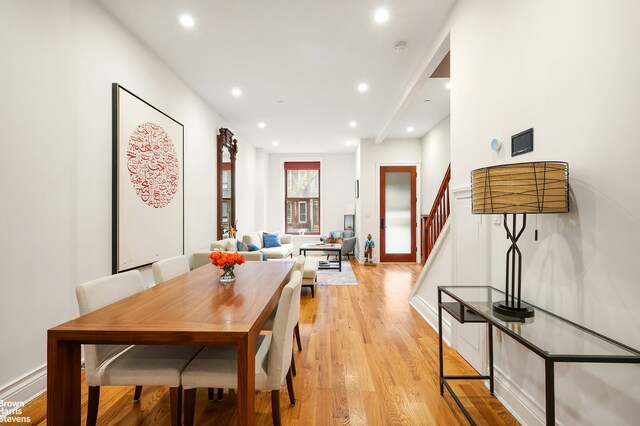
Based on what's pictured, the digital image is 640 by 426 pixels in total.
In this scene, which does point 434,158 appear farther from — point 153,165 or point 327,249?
point 153,165

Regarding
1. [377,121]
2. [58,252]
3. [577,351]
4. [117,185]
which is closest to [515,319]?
[577,351]

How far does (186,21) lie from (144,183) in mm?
1643

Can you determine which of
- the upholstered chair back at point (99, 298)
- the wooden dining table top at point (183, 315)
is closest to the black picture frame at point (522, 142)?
the wooden dining table top at point (183, 315)

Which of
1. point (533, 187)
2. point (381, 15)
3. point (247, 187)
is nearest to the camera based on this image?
point (533, 187)

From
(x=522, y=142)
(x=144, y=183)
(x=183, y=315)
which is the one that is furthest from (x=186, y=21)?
(x=522, y=142)

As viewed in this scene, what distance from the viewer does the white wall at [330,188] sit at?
877cm

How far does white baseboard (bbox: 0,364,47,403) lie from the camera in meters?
1.81

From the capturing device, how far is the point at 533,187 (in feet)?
4.21

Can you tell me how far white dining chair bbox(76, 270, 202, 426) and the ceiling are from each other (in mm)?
2492

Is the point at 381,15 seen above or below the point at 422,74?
above

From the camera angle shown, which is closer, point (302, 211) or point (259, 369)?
point (259, 369)

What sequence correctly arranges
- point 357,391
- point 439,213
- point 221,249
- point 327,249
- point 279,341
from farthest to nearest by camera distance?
1. point 327,249
2. point 221,249
3. point 439,213
4. point 357,391
5. point 279,341

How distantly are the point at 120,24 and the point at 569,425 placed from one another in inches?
174

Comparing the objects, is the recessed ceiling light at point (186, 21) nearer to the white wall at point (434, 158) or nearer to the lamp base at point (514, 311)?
the lamp base at point (514, 311)
